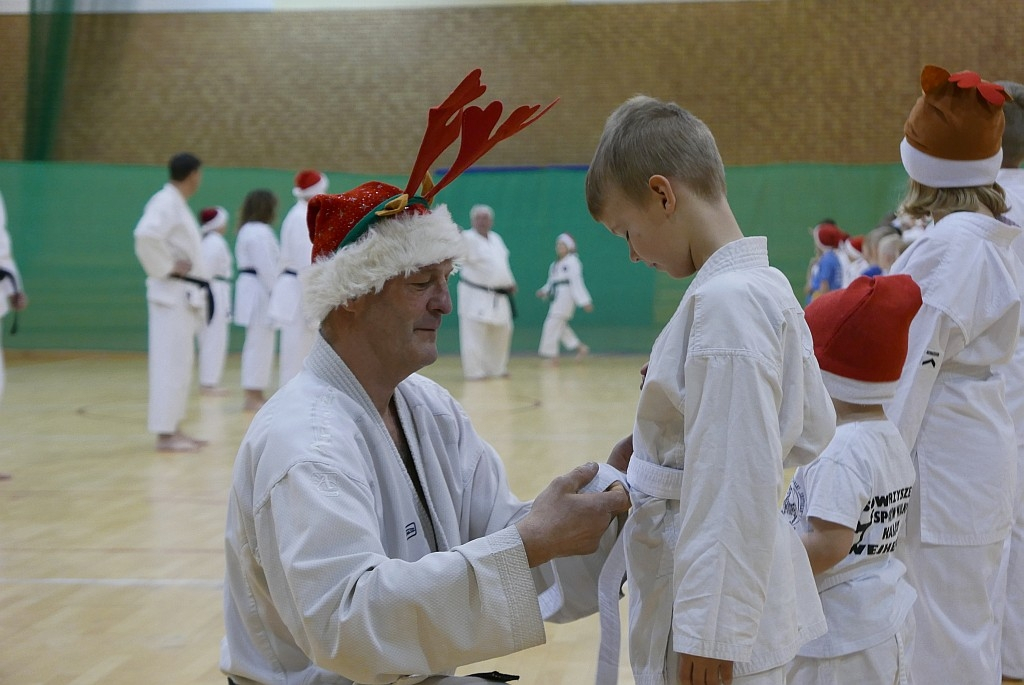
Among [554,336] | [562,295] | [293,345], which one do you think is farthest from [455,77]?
[293,345]

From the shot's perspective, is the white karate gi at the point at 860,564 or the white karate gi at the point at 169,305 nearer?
Answer: the white karate gi at the point at 860,564

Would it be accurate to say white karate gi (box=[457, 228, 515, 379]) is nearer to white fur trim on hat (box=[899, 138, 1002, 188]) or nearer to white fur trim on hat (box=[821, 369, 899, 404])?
white fur trim on hat (box=[899, 138, 1002, 188])

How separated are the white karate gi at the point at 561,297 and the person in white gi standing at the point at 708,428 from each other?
1154 centimetres

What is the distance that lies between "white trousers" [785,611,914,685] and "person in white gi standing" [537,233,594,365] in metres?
11.1

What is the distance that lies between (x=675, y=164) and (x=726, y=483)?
1.65 ft

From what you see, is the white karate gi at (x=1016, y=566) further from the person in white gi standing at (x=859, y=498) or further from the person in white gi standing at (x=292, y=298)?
the person in white gi standing at (x=292, y=298)

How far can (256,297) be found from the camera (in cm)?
954

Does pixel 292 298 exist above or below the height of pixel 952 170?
below

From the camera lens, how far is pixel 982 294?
8.20ft

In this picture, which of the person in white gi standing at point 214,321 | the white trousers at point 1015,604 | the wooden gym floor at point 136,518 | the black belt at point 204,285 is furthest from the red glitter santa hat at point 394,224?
the person in white gi standing at point 214,321

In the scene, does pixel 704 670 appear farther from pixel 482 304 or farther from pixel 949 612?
pixel 482 304

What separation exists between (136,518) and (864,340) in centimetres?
405

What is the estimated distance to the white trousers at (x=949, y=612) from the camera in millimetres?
2471

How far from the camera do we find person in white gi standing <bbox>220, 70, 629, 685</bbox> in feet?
5.00
